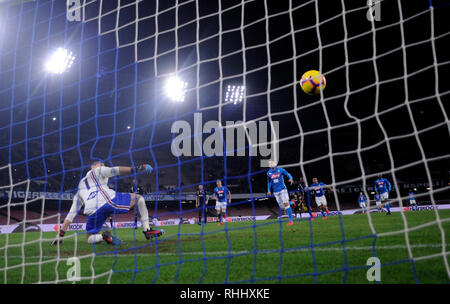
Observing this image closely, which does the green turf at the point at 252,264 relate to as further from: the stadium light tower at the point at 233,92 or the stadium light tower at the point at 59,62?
the stadium light tower at the point at 233,92

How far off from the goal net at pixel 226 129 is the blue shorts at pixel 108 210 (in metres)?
0.35

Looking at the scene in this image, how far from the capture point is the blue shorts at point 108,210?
5.70 metres

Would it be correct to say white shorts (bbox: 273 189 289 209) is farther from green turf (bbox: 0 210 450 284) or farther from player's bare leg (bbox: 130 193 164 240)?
player's bare leg (bbox: 130 193 164 240)

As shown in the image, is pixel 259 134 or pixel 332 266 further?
pixel 259 134

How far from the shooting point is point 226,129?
61.7ft

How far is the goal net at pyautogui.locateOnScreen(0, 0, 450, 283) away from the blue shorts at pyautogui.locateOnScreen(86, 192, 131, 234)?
1.15 feet

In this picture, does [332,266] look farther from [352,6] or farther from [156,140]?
[156,140]

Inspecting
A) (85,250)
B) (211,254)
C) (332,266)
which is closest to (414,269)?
(332,266)

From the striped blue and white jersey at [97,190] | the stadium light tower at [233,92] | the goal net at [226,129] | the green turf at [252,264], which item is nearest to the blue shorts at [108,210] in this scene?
the striped blue and white jersey at [97,190]

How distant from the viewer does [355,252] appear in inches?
159

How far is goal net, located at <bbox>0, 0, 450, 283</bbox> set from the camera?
375 cm

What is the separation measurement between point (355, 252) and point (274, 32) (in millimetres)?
11523

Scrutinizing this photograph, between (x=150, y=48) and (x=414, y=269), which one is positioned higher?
(x=150, y=48)

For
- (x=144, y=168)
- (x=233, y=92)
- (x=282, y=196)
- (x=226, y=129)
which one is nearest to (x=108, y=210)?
(x=144, y=168)
